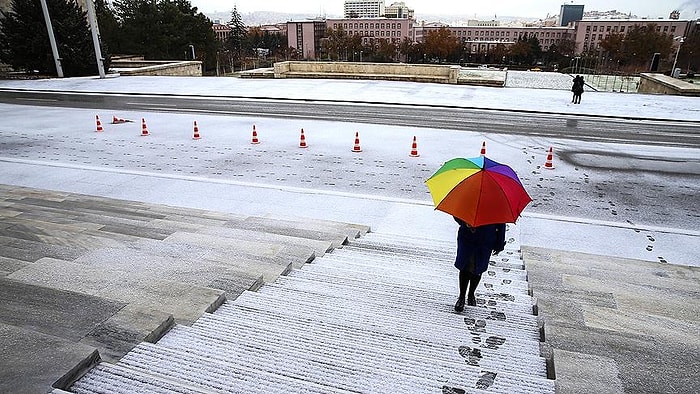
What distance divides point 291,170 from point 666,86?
30086mm

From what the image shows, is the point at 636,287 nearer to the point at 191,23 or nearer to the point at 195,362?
the point at 195,362

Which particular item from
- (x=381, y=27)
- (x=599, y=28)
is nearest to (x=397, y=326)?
(x=381, y=27)

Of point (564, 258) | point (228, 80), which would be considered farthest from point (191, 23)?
point (564, 258)

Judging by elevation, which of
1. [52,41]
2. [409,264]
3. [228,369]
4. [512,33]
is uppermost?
[512,33]

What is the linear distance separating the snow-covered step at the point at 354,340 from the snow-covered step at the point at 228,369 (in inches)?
12.4

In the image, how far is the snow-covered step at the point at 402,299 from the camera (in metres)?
4.45

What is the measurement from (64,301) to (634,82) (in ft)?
186

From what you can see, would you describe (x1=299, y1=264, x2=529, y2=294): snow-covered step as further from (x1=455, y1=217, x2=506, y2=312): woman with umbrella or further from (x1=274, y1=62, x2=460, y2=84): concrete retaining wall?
(x1=274, y1=62, x2=460, y2=84): concrete retaining wall

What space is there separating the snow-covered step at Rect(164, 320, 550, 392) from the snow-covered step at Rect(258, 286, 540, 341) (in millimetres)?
707

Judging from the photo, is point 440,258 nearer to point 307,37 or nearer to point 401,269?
point 401,269

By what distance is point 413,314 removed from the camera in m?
4.34

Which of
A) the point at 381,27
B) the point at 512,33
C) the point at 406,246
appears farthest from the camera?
the point at 512,33

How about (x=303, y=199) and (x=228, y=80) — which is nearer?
(x=303, y=199)

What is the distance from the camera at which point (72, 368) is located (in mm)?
2729
